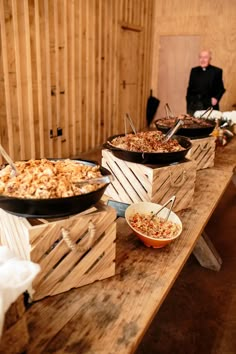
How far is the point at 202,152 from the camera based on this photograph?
2.35 meters

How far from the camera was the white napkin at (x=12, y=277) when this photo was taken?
71 cm

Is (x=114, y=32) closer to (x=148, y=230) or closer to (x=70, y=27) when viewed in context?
(x=70, y=27)

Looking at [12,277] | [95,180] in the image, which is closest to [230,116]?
[95,180]

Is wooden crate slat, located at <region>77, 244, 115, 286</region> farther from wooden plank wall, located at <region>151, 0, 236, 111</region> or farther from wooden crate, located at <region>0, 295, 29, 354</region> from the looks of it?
wooden plank wall, located at <region>151, 0, 236, 111</region>

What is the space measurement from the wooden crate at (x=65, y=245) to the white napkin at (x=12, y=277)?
Answer: 0.15 metres

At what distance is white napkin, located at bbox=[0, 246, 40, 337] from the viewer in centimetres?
71

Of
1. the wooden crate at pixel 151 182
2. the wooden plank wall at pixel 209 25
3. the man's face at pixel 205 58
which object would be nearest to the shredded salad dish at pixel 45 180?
the wooden crate at pixel 151 182

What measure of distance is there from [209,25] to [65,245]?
673 centimetres

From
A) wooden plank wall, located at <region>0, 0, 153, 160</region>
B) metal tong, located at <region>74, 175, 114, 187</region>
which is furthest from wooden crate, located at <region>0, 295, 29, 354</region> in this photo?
wooden plank wall, located at <region>0, 0, 153, 160</region>

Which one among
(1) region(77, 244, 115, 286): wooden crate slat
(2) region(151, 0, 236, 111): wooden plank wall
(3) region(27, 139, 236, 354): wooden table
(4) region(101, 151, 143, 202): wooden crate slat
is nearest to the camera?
(3) region(27, 139, 236, 354): wooden table

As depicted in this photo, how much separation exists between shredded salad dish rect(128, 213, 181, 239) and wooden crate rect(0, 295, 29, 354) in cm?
63

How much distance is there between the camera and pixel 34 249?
95cm

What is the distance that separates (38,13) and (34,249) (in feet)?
11.9

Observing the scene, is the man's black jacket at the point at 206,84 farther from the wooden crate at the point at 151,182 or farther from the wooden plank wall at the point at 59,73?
the wooden crate at the point at 151,182
